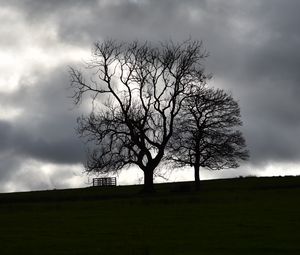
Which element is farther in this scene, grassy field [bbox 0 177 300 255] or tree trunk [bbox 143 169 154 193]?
tree trunk [bbox 143 169 154 193]

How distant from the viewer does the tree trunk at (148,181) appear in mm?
67019

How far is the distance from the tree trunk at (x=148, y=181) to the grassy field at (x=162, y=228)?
62.1 ft

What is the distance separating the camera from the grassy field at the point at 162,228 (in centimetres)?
2445

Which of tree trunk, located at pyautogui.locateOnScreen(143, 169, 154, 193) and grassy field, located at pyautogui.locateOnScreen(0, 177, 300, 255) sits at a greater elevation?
tree trunk, located at pyautogui.locateOnScreen(143, 169, 154, 193)

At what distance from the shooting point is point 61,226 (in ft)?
108

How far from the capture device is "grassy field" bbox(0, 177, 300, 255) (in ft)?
80.2

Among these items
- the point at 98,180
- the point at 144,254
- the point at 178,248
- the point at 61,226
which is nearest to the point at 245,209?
Answer: the point at 61,226

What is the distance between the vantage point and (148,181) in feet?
225

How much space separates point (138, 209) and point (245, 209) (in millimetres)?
7104

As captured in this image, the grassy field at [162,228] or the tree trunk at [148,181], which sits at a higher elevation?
the tree trunk at [148,181]

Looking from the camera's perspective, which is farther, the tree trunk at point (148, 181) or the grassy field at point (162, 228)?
the tree trunk at point (148, 181)

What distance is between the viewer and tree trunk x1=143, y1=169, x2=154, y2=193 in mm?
67019

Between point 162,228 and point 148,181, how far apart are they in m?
37.5

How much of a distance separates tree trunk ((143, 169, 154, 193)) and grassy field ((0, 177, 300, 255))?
1892 cm
